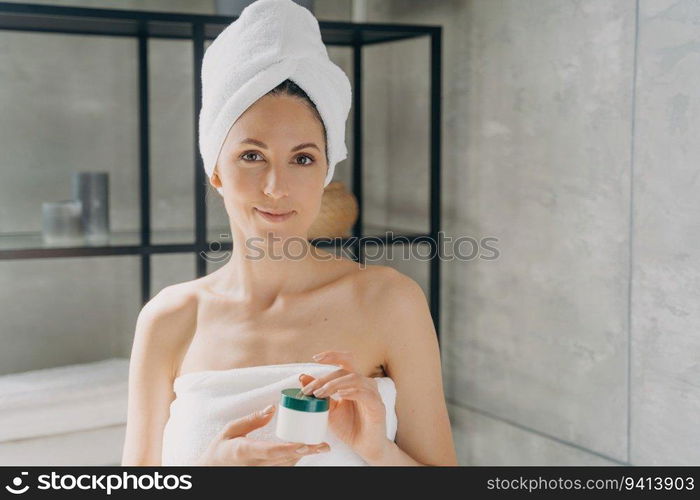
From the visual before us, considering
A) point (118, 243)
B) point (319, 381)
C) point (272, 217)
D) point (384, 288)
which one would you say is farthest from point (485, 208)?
point (319, 381)

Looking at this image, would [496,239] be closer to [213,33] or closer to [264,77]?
[213,33]

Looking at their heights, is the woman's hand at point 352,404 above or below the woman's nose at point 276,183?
below

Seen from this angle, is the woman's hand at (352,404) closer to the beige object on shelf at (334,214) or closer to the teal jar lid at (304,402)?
the teal jar lid at (304,402)

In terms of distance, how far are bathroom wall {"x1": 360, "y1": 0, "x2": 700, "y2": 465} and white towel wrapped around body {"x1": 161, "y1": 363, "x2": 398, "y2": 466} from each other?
74cm

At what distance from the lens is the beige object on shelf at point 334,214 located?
2098 mm

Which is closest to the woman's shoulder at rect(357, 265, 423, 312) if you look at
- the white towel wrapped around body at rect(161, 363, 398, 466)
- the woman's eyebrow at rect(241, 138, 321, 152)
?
the white towel wrapped around body at rect(161, 363, 398, 466)

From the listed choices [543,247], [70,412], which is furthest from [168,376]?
[543,247]

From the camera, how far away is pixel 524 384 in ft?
6.68

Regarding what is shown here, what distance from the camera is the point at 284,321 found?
1182 millimetres

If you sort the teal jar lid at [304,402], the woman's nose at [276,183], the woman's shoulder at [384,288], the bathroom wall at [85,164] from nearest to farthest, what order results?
the teal jar lid at [304,402] < the woman's nose at [276,183] < the woman's shoulder at [384,288] < the bathroom wall at [85,164]

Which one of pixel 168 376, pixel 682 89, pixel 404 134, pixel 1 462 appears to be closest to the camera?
pixel 168 376

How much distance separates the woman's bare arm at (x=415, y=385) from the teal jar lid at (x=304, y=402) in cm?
20

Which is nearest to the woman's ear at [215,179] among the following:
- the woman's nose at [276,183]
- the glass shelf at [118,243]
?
the woman's nose at [276,183]

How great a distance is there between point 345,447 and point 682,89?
3.08 ft
